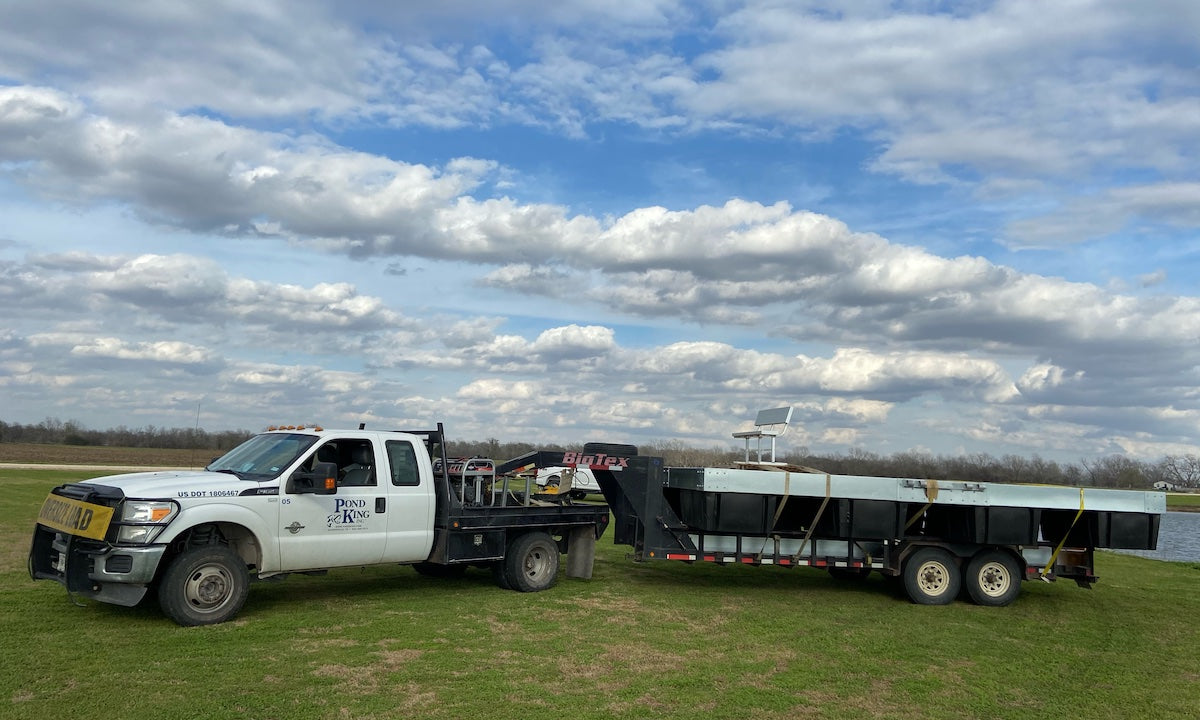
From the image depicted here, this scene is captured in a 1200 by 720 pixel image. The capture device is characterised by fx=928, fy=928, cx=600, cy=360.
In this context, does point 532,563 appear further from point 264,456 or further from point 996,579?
point 996,579

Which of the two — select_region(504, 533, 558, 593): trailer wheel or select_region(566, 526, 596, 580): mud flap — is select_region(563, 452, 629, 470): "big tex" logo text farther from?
select_region(504, 533, 558, 593): trailer wheel

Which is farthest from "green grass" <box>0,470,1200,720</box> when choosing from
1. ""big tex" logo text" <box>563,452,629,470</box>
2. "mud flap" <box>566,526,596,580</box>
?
""big tex" logo text" <box>563,452,629,470</box>

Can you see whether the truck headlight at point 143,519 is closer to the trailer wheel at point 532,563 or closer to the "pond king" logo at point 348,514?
the "pond king" logo at point 348,514

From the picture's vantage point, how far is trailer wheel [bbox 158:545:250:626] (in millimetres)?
8656

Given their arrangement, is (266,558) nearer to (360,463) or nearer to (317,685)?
(360,463)

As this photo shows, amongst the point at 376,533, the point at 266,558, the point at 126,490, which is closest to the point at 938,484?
the point at 376,533

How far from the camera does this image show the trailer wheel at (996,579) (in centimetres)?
1230

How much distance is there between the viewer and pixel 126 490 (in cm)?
890

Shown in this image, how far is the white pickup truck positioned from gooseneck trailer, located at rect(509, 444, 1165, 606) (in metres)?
1.11

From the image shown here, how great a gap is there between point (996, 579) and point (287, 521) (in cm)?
906

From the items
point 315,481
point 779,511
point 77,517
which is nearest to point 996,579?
point 779,511

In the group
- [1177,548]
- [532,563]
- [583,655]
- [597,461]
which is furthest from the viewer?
[1177,548]

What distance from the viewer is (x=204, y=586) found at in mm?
8906

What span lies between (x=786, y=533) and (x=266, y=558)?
21.5ft
